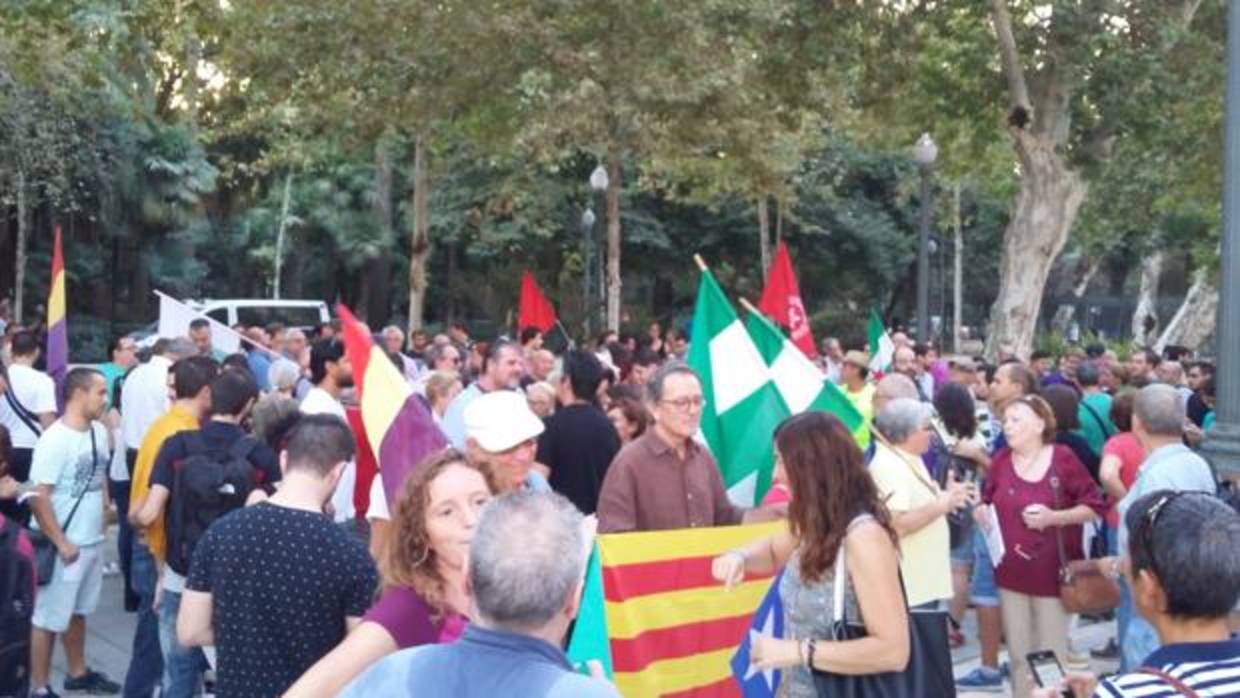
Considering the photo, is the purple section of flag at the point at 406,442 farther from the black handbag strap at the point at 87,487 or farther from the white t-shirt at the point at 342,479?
the black handbag strap at the point at 87,487

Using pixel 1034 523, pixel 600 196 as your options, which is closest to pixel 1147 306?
pixel 600 196

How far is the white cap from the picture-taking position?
210 inches

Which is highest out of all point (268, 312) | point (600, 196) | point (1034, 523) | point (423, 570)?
point (600, 196)

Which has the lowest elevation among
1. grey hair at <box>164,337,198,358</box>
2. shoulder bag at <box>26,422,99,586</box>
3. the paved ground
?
the paved ground

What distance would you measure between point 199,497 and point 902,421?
3.14 metres

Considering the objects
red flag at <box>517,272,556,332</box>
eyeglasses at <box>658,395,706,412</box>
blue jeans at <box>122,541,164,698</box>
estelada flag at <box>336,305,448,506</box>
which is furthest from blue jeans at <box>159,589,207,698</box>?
red flag at <box>517,272,556,332</box>

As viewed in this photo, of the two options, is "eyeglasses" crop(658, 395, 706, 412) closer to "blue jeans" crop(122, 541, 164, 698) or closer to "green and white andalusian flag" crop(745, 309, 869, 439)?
"green and white andalusian flag" crop(745, 309, 869, 439)

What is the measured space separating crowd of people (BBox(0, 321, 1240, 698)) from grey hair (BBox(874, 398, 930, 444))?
3 centimetres

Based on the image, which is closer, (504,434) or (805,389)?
(504,434)

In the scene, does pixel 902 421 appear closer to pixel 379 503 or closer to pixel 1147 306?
pixel 379 503

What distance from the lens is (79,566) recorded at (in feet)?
26.5

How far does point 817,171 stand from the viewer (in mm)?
40250

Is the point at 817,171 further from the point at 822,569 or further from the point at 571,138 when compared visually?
the point at 822,569

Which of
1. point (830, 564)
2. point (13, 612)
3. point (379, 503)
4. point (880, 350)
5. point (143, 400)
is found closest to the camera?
point (830, 564)
